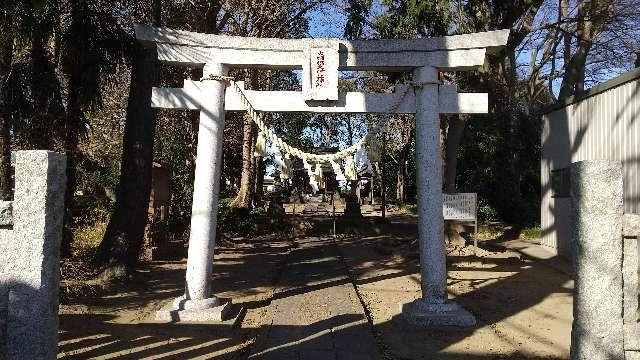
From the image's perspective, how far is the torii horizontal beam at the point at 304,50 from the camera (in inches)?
281

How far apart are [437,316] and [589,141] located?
7254mm

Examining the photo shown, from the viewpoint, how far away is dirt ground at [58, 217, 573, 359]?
5.89 metres

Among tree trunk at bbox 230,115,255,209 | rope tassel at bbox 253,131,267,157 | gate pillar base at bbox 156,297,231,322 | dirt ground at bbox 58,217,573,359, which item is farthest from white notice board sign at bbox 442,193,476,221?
tree trunk at bbox 230,115,255,209

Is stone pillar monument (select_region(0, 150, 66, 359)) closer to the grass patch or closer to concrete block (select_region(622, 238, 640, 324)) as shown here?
concrete block (select_region(622, 238, 640, 324))

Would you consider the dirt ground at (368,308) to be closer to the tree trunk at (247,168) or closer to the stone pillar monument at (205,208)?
the stone pillar monument at (205,208)

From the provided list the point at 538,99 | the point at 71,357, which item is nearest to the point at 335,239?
the point at 71,357

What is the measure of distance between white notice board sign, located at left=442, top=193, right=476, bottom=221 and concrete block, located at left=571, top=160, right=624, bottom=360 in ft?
20.9

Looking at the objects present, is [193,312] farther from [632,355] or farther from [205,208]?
[632,355]

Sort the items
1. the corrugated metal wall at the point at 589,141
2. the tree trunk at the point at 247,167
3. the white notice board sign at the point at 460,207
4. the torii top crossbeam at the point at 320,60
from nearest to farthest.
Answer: the torii top crossbeam at the point at 320,60 < the corrugated metal wall at the point at 589,141 < the white notice board sign at the point at 460,207 < the tree trunk at the point at 247,167

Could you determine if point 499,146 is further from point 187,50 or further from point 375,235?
point 187,50

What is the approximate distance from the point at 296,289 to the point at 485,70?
30.8 feet

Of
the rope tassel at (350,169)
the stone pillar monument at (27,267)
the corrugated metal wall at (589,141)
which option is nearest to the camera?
the stone pillar monument at (27,267)

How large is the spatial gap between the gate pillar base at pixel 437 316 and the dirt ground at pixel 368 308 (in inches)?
4.3

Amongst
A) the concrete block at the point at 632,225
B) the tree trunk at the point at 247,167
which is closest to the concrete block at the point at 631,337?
the concrete block at the point at 632,225
